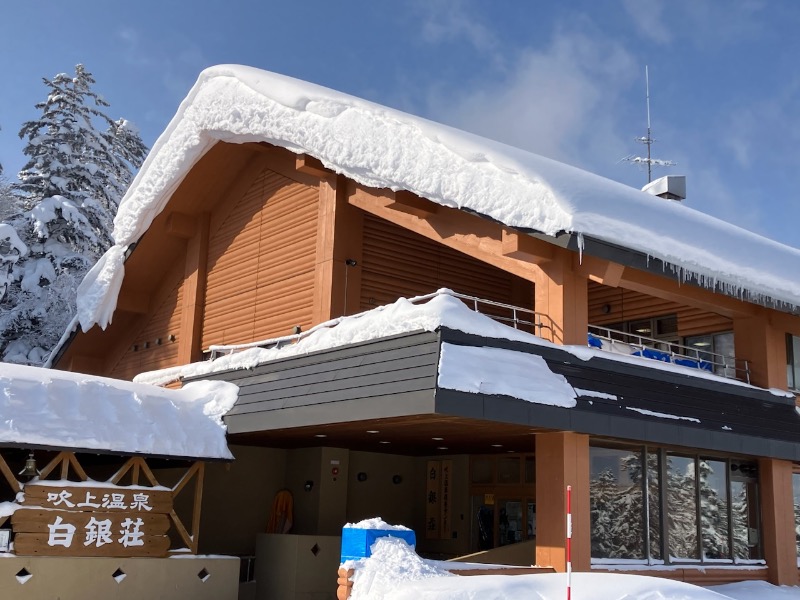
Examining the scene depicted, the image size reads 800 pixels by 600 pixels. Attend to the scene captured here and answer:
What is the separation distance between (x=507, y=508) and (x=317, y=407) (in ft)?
18.5

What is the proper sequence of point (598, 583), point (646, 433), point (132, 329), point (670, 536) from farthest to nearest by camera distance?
point (132, 329), point (670, 536), point (646, 433), point (598, 583)

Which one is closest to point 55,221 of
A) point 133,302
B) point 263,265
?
point 133,302

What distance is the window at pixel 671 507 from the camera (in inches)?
458

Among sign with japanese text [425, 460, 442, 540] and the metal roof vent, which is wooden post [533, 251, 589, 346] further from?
the metal roof vent

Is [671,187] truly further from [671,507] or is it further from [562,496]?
[562,496]

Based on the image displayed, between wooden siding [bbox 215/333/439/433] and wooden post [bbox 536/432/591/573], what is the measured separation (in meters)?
2.25

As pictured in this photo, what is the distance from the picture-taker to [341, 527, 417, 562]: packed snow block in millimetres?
8602

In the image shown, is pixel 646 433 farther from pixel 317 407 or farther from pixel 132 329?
pixel 132 329

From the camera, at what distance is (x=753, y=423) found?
13.2 meters

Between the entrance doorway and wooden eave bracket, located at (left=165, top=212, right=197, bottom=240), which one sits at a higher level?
wooden eave bracket, located at (left=165, top=212, right=197, bottom=240)

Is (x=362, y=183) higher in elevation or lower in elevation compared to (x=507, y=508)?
higher

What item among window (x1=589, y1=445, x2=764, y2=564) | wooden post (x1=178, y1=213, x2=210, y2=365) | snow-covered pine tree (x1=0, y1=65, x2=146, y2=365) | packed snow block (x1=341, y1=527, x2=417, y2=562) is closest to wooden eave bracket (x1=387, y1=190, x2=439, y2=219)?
window (x1=589, y1=445, x2=764, y2=564)

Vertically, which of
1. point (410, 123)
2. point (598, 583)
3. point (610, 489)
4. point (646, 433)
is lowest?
point (598, 583)

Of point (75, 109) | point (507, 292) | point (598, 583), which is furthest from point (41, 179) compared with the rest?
point (598, 583)
